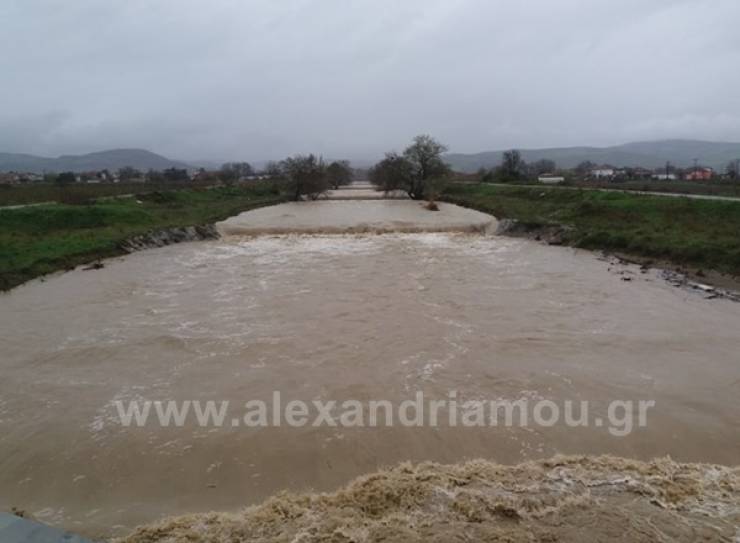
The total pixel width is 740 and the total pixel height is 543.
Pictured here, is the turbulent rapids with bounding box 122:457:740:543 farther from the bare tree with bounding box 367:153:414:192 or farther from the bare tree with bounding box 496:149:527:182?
the bare tree with bounding box 496:149:527:182

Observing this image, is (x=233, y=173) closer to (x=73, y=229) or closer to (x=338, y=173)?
(x=338, y=173)

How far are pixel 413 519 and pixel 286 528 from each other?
1143mm

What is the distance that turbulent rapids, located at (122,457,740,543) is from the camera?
441 centimetres

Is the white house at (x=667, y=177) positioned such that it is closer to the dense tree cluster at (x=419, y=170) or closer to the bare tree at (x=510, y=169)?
the bare tree at (x=510, y=169)

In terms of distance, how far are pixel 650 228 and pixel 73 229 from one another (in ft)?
81.5

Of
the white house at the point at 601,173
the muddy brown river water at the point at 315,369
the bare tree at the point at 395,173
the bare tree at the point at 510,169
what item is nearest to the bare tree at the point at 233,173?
the bare tree at the point at 395,173

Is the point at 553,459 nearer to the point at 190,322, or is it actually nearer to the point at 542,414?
the point at 542,414

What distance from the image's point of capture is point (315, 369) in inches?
334

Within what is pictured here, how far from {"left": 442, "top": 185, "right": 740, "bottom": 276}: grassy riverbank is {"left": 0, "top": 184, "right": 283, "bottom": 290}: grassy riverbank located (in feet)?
60.8

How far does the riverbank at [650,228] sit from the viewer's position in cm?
1552

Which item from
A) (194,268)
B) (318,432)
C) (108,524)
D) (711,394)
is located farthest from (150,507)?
(194,268)

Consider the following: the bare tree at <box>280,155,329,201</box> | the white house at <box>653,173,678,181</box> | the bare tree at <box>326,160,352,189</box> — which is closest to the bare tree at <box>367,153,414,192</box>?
the bare tree at <box>280,155,329,201</box>

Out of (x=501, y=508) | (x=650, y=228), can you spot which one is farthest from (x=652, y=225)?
(x=501, y=508)

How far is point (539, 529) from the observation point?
14.5ft
